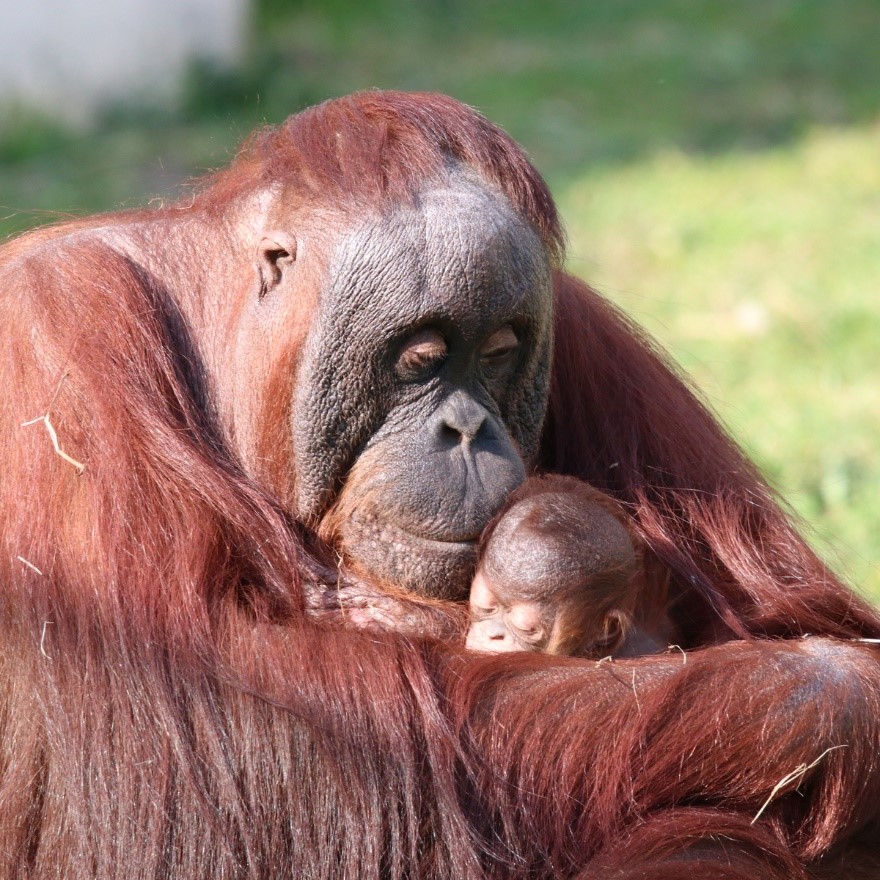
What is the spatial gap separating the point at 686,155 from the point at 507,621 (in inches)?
299

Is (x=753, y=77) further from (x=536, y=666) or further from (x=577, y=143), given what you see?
(x=536, y=666)

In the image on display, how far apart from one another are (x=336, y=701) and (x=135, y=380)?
Answer: 762mm

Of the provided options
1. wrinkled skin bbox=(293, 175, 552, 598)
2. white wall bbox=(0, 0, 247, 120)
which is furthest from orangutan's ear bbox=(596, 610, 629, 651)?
white wall bbox=(0, 0, 247, 120)

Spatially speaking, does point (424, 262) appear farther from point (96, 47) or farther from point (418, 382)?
point (96, 47)

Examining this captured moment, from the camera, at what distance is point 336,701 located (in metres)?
2.55

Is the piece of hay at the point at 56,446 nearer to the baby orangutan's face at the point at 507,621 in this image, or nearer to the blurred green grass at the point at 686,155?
the baby orangutan's face at the point at 507,621

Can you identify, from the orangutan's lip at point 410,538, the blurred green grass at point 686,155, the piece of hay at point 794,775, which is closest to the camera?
the piece of hay at point 794,775

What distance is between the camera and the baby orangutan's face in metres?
2.92

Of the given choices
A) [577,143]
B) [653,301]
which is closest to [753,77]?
[577,143]

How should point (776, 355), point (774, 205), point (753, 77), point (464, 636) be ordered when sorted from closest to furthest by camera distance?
point (464, 636), point (776, 355), point (774, 205), point (753, 77)

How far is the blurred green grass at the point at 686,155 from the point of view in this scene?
19.9ft

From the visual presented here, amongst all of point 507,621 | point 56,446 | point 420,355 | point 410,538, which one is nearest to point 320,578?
point 410,538

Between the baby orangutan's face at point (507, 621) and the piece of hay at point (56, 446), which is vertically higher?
the piece of hay at point (56, 446)

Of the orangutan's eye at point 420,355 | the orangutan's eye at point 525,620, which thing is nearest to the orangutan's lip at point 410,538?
the orangutan's eye at point 525,620
